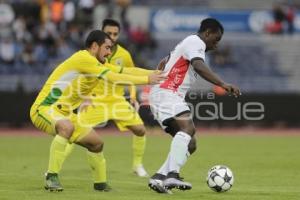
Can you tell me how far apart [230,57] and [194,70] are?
20.0 metres

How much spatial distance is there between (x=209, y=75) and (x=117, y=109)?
373 cm

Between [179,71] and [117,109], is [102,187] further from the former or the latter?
[117,109]

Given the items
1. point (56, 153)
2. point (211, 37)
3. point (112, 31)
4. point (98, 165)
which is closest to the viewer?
point (56, 153)

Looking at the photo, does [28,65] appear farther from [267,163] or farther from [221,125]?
[267,163]

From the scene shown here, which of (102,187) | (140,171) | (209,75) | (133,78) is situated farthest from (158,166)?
(133,78)

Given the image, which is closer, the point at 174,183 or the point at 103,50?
the point at 174,183

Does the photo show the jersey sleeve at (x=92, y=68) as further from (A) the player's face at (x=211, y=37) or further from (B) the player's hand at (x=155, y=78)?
(A) the player's face at (x=211, y=37)

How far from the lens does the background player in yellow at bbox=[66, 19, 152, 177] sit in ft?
43.5

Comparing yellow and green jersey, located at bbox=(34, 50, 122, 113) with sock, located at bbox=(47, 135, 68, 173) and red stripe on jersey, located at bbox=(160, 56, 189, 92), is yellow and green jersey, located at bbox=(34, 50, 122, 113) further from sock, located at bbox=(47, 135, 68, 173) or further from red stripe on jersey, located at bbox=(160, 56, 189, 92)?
red stripe on jersey, located at bbox=(160, 56, 189, 92)

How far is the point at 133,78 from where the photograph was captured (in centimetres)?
993

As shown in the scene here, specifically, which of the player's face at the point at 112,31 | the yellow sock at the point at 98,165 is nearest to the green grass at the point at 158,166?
the yellow sock at the point at 98,165

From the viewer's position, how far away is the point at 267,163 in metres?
15.2

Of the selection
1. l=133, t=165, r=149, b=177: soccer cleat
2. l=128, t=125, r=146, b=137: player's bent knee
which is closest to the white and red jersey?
l=133, t=165, r=149, b=177: soccer cleat

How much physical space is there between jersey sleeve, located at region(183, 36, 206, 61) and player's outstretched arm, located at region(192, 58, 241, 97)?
9 centimetres
